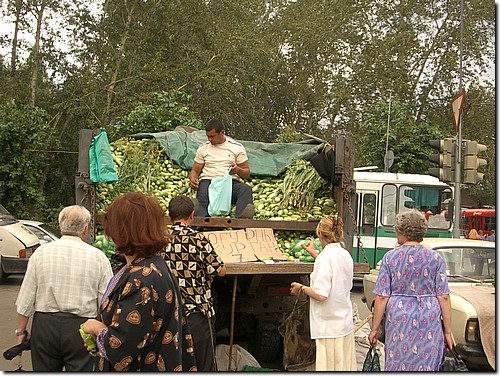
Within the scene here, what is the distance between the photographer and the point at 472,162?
1265cm

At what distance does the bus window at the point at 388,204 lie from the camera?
1655cm

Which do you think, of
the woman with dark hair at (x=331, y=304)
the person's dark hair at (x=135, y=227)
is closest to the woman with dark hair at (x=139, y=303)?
the person's dark hair at (x=135, y=227)

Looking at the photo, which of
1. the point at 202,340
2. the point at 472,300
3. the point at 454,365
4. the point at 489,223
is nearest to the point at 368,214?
the point at 472,300

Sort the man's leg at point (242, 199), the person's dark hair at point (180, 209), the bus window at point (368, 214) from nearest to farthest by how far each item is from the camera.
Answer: the person's dark hair at point (180, 209) < the man's leg at point (242, 199) < the bus window at point (368, 214)

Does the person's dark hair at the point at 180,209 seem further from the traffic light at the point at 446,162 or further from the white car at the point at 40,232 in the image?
the white car at the point at 40,232

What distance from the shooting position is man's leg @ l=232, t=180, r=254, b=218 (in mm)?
7086

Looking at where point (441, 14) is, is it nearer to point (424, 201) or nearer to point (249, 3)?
point (249, 3)

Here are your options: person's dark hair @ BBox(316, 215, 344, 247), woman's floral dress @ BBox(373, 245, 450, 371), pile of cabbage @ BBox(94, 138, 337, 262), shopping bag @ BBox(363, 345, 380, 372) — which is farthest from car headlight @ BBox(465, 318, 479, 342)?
person's dark hair @ BBox(316, 215, 344, 247)

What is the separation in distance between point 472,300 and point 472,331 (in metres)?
0.38

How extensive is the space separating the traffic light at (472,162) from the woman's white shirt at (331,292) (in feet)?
25.6

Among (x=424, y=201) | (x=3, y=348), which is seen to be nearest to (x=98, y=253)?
(x=3, y=348)

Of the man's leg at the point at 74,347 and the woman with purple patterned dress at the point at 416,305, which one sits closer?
the man's leg at the point at 74,347

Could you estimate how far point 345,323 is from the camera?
562 centimetres

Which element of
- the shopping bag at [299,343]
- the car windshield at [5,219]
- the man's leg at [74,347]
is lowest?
the shopping bag at [299,343]
